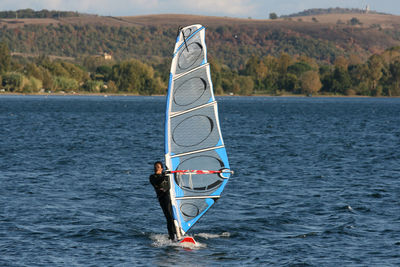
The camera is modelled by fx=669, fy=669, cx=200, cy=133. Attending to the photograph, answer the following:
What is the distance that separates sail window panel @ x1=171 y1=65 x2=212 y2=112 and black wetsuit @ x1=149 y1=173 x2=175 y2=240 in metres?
1.98

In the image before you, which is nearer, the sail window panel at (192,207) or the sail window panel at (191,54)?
the sail window panel at (191,54)

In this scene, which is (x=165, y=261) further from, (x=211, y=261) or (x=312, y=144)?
(x=312, y=144)

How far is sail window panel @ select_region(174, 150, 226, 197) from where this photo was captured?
19375 millimetres

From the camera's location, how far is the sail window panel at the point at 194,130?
19.2m

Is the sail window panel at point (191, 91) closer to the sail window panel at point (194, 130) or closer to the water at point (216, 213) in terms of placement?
the sail window panel at point (194, 130)

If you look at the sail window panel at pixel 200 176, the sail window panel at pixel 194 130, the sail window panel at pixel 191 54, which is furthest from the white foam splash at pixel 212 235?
the sail window panel at pixel 191 54

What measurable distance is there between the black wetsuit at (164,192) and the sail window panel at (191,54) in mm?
3065

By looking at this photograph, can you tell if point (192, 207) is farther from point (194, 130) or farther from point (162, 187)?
point (194, 130)

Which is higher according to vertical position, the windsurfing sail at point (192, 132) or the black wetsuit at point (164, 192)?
the windsurfing sail at point (192, 132)

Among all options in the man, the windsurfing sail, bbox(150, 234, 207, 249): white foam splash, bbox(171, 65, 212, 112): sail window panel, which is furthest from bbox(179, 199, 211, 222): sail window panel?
bbox(171, 65, 212, 112): sail window panel

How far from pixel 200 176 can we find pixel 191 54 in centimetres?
362

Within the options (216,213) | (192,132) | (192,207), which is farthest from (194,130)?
(216,213)

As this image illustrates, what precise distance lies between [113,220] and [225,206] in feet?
16.3

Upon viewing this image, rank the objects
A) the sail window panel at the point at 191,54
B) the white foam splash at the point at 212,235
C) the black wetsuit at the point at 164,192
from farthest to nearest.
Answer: the white foam splash at the point at 212,235
the black wetsuit at the point at 164,192
the sail window panel at the point at 191,54
